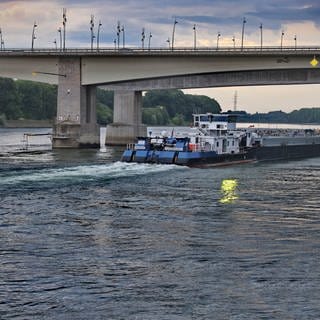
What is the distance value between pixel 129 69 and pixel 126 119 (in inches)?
941

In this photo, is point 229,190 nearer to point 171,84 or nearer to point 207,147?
point 207,147

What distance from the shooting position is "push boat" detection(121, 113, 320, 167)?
77.8 meters

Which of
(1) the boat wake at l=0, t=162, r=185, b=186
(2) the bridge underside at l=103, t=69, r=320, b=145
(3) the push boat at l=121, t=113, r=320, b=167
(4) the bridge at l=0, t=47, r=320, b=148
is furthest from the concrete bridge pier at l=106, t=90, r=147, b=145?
(1) the boat wake at l=0, t=162, r=185, b=186

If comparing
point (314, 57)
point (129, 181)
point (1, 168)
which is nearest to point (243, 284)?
point (129, 181)

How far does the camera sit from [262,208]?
46688 millimetres

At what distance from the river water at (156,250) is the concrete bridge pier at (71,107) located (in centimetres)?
4988

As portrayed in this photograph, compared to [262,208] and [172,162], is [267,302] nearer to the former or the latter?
[262,208]

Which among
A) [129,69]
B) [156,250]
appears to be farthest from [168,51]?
[156,250]

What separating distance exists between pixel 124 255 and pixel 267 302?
852cm

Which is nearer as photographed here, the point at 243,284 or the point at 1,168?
the point at 243,284

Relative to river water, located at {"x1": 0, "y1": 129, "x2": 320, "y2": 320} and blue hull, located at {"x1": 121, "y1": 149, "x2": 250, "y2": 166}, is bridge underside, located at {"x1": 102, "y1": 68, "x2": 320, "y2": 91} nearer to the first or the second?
blue hull, located at {"x1": 121, "y1": 149, "x2": 250, "y2": 166}

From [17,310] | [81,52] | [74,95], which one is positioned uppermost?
[81,52]

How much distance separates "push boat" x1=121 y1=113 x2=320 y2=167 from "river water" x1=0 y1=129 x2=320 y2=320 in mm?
17581

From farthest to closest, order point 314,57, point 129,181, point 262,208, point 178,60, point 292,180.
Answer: point 178,60 < point 314,57 < point 292,180 < point 129,181 < point 262,208
